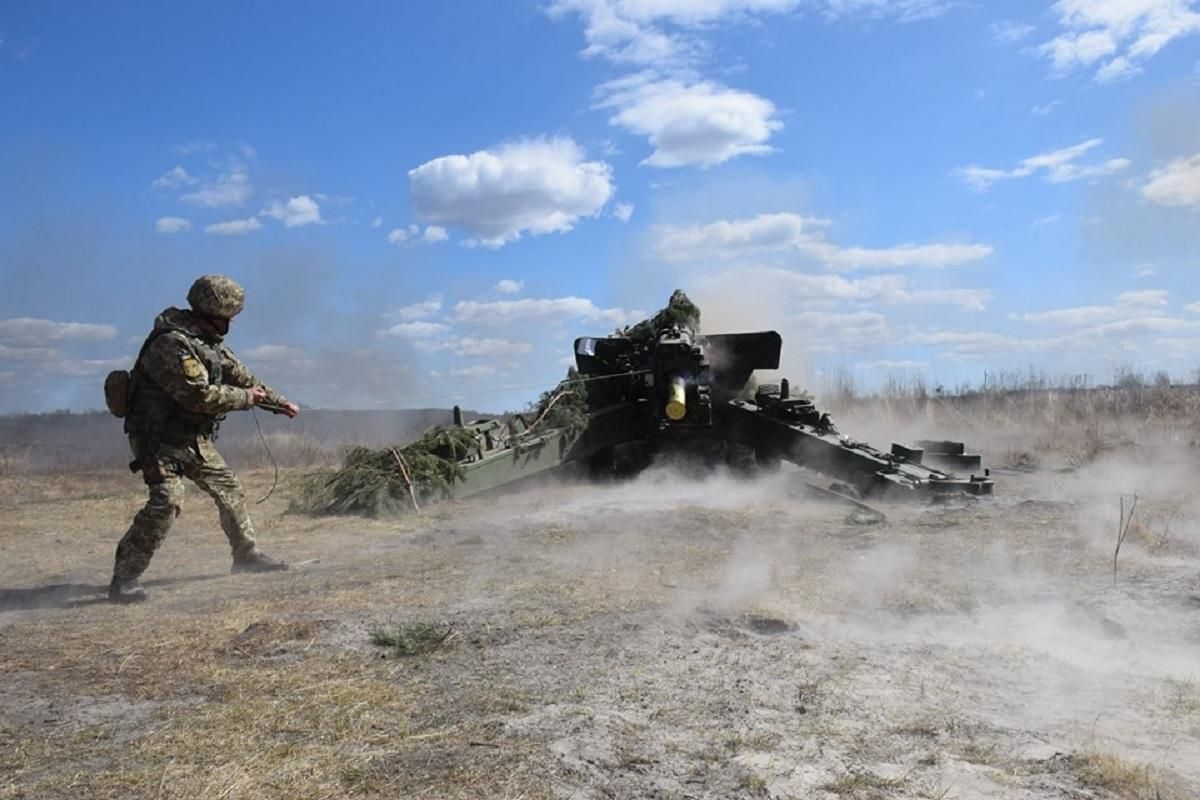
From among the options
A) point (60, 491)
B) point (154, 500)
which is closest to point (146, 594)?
point (154, 500)

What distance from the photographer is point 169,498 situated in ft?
19.6

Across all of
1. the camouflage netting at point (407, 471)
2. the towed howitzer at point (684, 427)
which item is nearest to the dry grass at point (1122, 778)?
the towed howitzer at point (684, 427)

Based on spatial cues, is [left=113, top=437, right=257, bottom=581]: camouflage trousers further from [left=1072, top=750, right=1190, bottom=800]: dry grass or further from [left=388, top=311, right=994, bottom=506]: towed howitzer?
[left=1072, top=750, right=1190, bottom=800]: dry grass

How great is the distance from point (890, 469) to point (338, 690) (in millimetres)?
7381

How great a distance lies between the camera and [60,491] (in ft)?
49.4

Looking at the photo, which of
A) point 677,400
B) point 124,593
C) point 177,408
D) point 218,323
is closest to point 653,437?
point 677,400

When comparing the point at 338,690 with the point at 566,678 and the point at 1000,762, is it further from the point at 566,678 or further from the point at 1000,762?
the point at 1000,762

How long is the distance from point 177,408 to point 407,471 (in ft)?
12.9

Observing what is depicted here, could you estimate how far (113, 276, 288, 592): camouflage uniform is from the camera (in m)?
5.92

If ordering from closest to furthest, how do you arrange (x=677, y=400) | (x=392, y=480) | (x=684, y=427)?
(x=392, y=480) < (x=677, y=400) < (x=684, y=427)

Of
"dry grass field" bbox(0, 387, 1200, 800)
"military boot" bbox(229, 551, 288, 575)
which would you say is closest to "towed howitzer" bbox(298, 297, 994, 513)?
"dry grass field" bbox(0, 387, 1200, 800)

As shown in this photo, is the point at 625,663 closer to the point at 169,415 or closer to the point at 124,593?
the point at 124,593

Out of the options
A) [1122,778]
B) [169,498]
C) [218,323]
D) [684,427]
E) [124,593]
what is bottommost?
[1122,778]

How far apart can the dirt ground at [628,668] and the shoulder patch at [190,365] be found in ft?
4.58
